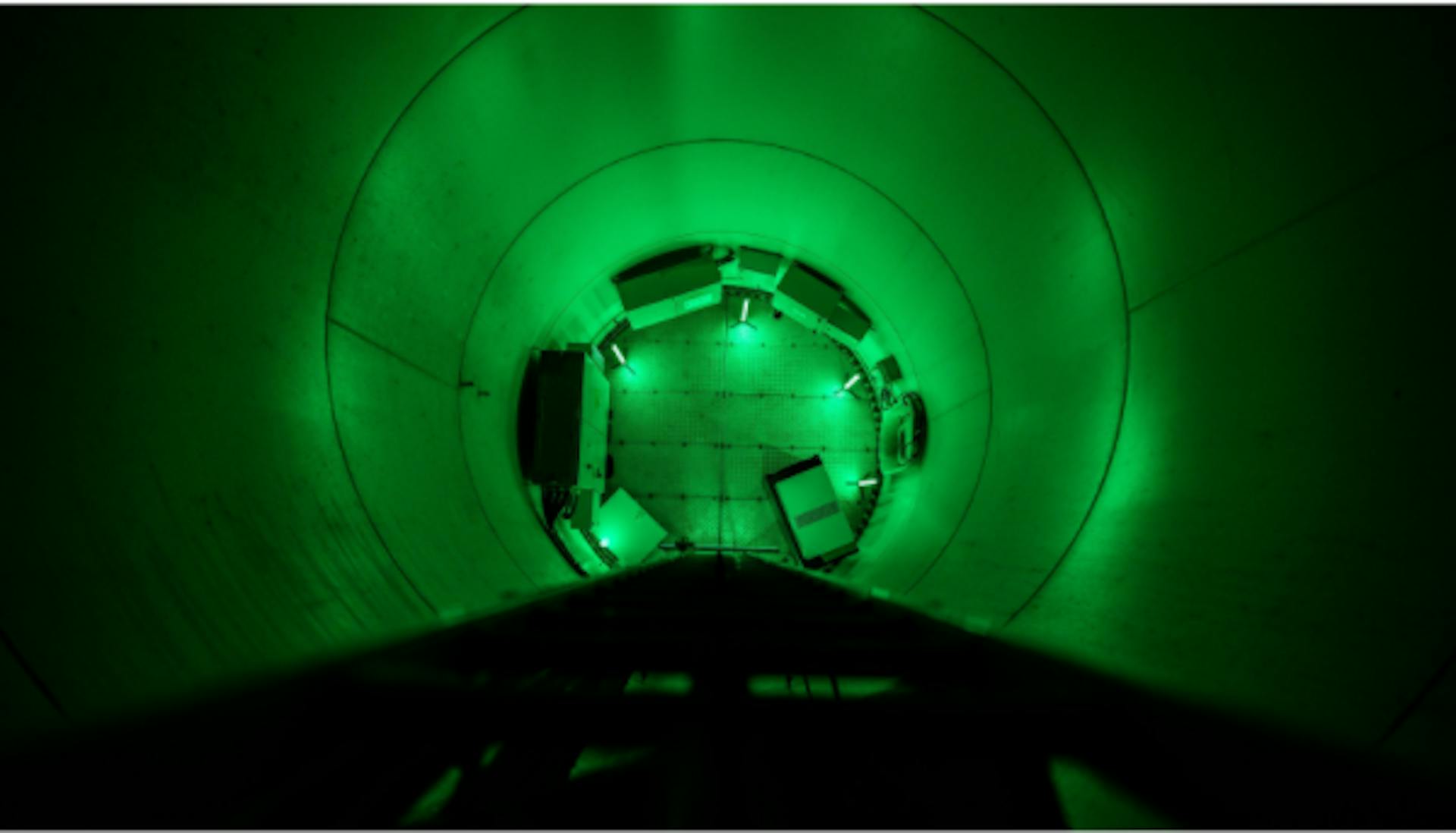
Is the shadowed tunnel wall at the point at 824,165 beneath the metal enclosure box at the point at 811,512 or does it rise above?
above

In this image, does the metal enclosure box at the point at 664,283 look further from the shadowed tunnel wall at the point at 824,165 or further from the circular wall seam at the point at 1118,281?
the circular wall seam at the point at 1118,281

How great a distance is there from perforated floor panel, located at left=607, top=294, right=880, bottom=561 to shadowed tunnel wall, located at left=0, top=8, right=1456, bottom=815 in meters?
2.73

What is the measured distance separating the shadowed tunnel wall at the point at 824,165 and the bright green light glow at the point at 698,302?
2159 mm

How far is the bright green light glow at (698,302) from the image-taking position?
18.2ft

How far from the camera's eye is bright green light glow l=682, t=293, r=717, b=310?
5562 mm

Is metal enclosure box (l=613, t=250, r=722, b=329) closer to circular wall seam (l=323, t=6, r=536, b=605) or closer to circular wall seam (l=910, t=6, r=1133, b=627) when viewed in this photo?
circular wall seam (l=323, t=6, r=536, b=605)

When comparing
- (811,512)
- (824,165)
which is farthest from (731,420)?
(824,165)

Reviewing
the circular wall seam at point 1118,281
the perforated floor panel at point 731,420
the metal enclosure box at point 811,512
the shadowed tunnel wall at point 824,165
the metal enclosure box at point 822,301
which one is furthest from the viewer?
the perforated floor panel at point 731,420

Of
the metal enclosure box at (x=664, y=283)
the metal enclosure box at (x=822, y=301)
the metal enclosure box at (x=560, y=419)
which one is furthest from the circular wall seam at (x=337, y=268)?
the metal enclosure box at (x=822, y=301)

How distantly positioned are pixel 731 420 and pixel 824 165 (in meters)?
3.25

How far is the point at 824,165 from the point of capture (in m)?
3.49

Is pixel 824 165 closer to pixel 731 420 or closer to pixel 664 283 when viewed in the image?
pixel 664 283

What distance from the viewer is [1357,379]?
1.41 metres

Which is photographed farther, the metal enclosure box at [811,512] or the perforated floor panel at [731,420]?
the perforated floor panel at [731,420]
